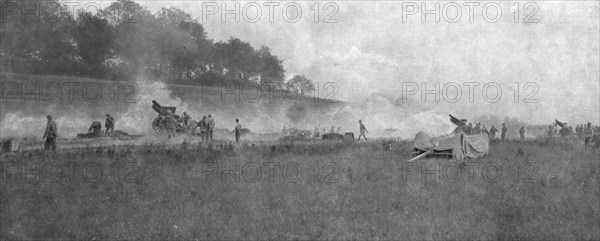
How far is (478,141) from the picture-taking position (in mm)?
16562

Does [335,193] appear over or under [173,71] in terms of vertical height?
under

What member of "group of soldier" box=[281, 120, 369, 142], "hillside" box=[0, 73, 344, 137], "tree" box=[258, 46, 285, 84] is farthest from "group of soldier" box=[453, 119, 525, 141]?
"tree" box=[258, 46, 285, 84]

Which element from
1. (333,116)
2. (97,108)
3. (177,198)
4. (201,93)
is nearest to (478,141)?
(333,116)

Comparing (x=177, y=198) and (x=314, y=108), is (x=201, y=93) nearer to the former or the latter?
(x=314, y=108)

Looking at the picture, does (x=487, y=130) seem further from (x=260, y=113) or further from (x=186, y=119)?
(x=186, y=119)

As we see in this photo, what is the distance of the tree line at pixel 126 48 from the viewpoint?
18391 millimetres

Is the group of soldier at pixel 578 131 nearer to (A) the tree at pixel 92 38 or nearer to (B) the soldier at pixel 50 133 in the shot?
(B) the soldier at pixel 50 133

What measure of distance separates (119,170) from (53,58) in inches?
459

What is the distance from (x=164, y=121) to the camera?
20828 millimetres

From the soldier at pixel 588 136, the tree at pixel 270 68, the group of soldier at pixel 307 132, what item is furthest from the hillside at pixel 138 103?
the soldier at pixel 588 136

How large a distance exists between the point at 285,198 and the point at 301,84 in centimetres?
1119

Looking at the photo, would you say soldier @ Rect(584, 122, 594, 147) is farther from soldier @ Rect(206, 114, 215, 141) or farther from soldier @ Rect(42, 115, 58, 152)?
soldier @ Rect(42, 115, 58, 152)

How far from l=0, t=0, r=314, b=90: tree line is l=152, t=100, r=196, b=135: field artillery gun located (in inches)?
78.2

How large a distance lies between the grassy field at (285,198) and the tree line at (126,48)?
6851 mm
